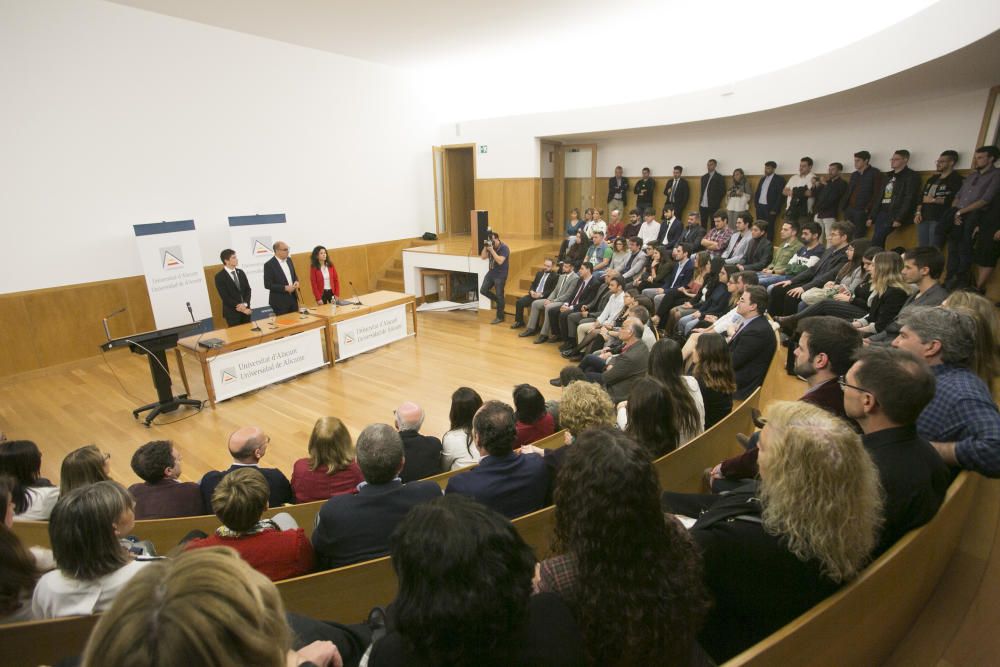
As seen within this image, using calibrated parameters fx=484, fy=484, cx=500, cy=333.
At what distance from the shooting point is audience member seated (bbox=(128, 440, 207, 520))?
96.4 inches

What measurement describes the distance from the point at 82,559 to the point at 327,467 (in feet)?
3.78

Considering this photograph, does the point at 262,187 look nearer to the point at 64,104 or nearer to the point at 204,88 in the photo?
the point at 204,88

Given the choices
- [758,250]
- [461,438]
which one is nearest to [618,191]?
[758,250]

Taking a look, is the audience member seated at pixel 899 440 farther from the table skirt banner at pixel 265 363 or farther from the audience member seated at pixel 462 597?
the table skirt banner at pixel 265 363

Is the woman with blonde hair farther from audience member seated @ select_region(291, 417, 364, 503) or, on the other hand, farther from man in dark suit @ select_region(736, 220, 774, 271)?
man in dark suit @ select_region(736, 220, 774, 271)

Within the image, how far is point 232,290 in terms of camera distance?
236 inches

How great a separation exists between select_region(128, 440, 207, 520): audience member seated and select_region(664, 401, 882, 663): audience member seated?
8.07 feet

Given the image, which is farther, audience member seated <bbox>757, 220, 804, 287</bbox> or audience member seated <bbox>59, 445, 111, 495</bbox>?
audience member seated <bbox>757, 220, 804, 287</bbox>

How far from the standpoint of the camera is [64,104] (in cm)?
564

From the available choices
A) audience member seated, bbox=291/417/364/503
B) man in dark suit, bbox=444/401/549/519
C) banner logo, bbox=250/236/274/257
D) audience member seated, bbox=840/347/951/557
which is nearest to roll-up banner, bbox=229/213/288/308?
banner logo, bbox=250/236/274/257

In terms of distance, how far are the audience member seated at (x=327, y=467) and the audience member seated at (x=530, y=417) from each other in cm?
95

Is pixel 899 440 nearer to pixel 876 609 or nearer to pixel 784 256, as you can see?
pixel 876 609

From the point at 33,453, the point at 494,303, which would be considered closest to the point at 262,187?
the point at 494,303

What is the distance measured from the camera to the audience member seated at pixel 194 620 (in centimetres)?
65
